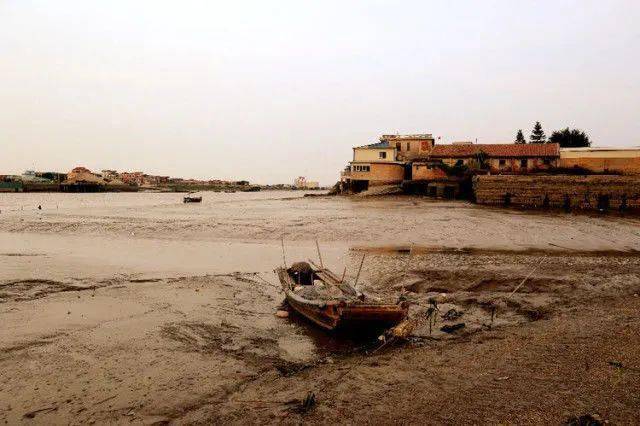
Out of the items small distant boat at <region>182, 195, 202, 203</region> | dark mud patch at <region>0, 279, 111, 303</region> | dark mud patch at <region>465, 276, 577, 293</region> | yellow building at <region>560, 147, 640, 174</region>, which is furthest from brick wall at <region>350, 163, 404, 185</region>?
dark mud patch at <region>0, 279, 111, 303</region>

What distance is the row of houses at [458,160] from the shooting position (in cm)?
4475

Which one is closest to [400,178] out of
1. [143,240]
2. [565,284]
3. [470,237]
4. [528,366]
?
[470,237]

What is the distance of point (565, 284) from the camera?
1402cm

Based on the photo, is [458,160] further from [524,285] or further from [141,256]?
[141,256]

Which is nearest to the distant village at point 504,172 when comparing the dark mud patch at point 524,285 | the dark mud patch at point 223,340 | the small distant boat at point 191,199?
the small distant boat at point 191,199

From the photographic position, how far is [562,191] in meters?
37.5

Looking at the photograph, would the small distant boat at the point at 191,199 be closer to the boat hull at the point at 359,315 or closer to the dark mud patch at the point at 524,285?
the dark mud patch at the point at 524,285

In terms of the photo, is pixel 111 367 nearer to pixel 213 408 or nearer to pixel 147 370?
pixel 147 370

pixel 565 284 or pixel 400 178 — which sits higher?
pixel 400 178

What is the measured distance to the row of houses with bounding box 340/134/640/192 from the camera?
4475cm

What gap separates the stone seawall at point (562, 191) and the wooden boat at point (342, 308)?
107ft

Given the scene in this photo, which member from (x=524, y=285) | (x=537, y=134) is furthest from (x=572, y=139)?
(x=524, y=285)

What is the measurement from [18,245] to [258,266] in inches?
579

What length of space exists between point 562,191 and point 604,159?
11.4 metres
